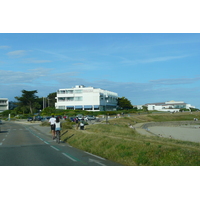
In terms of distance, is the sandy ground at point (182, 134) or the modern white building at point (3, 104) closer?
the sandy ground at point (182, 134)

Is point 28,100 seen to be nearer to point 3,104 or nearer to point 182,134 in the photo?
point 3,104

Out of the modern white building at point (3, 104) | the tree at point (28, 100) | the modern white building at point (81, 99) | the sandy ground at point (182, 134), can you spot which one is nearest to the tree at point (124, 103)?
the modern white building at point (81, 99)

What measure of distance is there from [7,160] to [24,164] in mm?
1596

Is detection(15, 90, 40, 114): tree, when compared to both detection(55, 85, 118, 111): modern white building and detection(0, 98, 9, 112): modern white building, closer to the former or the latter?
detection(55, 85, 118, 111): modern white building

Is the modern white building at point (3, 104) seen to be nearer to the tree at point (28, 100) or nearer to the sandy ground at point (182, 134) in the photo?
the tree at point (28, 100)

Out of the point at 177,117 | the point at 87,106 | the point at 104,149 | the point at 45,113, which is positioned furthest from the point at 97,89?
the point at 104,149

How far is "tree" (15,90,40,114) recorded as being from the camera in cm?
12200

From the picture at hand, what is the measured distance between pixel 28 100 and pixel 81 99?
25666mm

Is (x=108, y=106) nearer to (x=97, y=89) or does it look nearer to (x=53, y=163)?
(x=97, y=89)

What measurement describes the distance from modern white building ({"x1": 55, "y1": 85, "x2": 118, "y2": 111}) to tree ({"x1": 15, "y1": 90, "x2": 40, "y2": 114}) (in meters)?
13.2

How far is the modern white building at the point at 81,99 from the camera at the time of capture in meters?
112

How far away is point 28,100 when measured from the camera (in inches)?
4840

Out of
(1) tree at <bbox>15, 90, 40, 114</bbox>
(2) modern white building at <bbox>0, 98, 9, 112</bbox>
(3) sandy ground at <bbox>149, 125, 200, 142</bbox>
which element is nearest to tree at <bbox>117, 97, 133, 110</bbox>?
(1) tree at <bbox>15, 90, 40, 114</bbox>

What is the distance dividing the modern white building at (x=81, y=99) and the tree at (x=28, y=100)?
13159 millimetres
